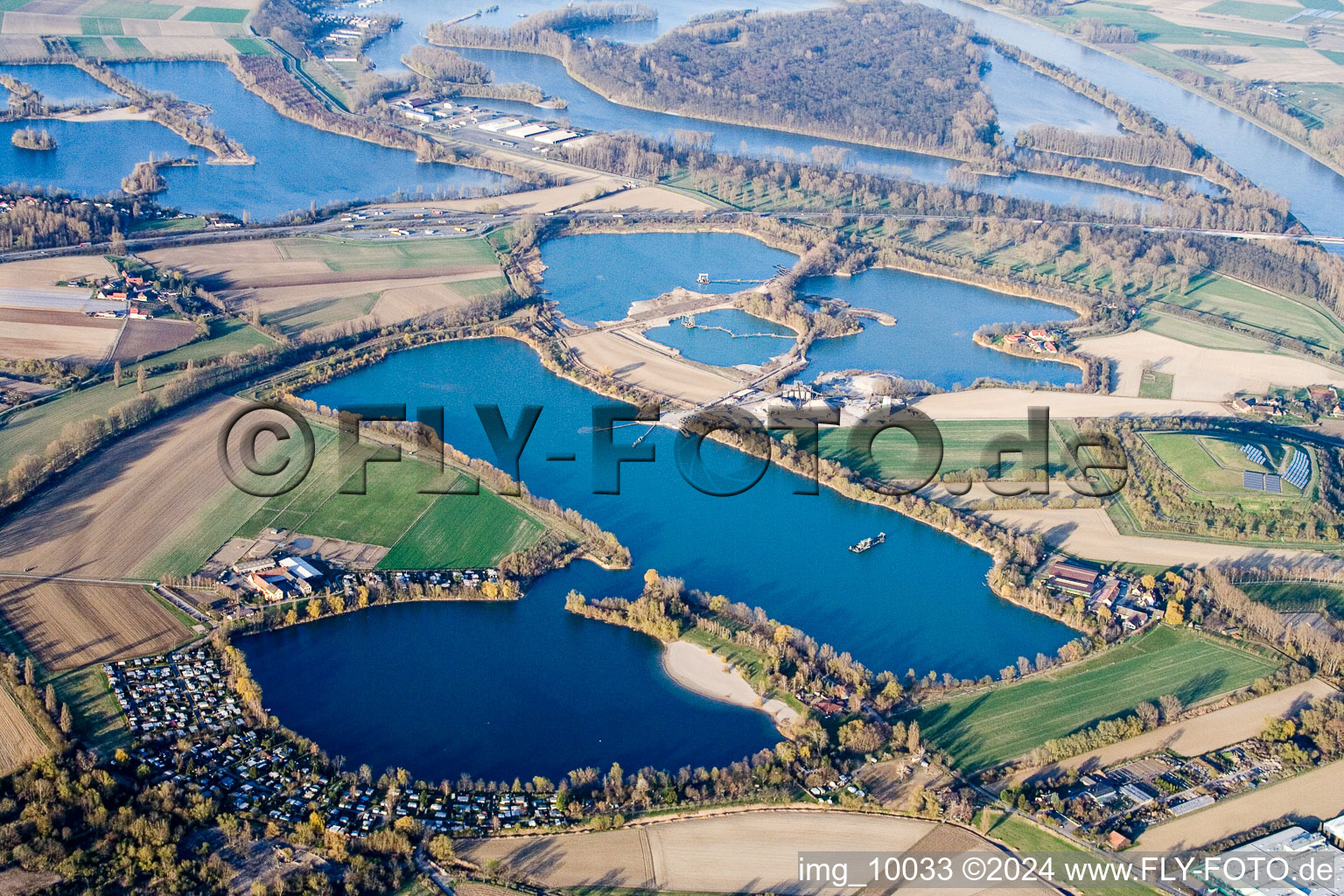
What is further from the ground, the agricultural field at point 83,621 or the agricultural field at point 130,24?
the agricultural field at point 130,24

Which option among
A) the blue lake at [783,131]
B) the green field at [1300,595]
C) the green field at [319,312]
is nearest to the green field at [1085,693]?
the green field at [1300,595]

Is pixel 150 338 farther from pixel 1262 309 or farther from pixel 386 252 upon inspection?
pixel 1262 309

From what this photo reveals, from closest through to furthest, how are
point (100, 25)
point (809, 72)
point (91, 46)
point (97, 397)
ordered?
point (97, 397) < point (91, 46) < point (100, 25) < point (809, 72)

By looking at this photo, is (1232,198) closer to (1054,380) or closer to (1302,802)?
(1054,380)

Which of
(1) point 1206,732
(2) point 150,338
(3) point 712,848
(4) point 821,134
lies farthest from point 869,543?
(4) point 821,134

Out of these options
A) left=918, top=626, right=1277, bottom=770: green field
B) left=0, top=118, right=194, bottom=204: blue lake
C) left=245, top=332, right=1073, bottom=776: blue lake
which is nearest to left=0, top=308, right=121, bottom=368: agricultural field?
left=245, top=332, right=1073, bottom=776: blue lake

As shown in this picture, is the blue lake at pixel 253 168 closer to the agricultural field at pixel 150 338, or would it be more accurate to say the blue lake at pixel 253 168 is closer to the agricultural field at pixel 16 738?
the agricultural field at pixel 150 338
